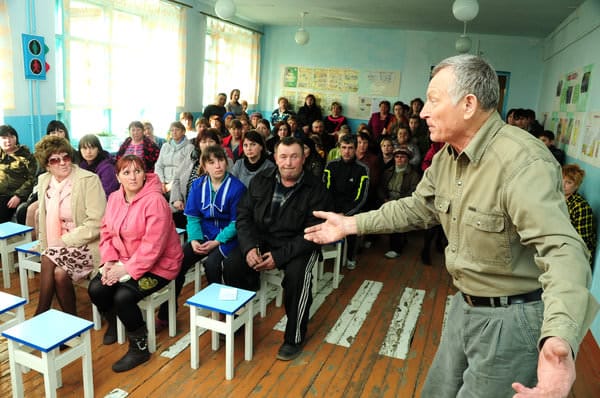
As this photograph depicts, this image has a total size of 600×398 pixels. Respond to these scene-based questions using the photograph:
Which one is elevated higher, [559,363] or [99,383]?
[559,363]

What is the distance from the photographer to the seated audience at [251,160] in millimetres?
3541

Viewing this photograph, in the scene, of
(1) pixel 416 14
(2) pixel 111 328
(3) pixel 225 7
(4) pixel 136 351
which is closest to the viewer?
(4) pixel 136 351

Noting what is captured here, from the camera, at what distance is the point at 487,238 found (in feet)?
3.99

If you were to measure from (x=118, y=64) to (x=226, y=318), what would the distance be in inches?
185

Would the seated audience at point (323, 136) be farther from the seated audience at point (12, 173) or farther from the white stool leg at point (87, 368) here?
the white stool leg at point (87, 368)

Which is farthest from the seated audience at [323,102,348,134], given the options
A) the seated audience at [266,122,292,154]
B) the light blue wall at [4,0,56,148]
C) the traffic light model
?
the traffic light model

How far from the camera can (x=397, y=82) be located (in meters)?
9.21

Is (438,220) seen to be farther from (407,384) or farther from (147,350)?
(147,350)

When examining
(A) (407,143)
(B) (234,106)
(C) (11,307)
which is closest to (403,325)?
(C) (11,307)

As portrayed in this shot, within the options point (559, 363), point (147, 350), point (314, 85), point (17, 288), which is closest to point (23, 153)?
point (17, 288)

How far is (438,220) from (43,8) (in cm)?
489

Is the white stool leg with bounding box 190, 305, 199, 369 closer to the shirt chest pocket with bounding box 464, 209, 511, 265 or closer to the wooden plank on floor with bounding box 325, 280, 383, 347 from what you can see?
the wooden plank on floor with bounding box 325, 280, 383, 347

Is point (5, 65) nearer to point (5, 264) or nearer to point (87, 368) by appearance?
point (5, 264)

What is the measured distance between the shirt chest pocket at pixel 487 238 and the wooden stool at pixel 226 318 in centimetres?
137
